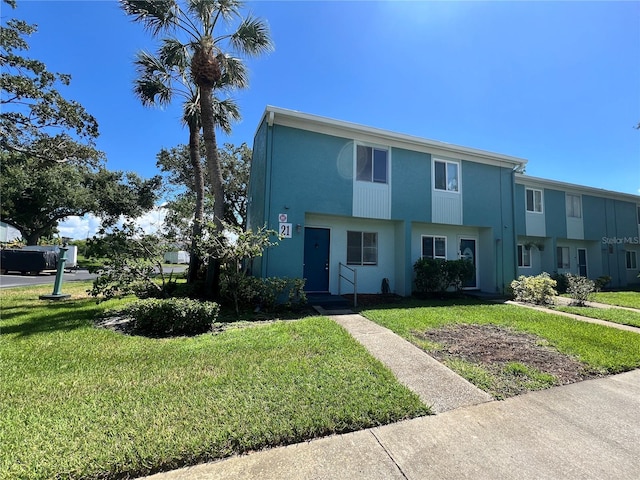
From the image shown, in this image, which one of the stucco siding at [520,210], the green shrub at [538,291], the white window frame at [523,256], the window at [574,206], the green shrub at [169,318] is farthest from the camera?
the window at [574,206]

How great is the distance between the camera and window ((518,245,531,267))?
15.4 meters

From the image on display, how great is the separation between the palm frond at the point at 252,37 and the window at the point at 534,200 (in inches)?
553

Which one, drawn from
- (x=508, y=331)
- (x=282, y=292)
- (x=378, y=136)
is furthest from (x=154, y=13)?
(x=508, y=331)

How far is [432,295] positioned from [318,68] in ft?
30.0

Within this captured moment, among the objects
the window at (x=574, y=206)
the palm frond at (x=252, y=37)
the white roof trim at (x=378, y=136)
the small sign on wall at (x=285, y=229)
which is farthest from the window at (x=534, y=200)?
the palm frond at (x=252, y=37)

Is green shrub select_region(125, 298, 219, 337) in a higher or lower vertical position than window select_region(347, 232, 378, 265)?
lower

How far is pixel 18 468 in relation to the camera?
2211mm

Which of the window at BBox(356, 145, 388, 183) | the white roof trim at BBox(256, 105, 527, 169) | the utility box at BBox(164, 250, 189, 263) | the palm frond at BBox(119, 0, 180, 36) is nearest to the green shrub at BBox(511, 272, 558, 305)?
the white roof trim at BBox(256, 105, 527, 169)

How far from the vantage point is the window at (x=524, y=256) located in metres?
15.4

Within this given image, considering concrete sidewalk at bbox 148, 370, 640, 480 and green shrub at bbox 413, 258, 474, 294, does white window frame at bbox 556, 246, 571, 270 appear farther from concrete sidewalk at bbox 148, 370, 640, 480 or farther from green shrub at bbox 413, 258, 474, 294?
concrete sidewalk at bbox 148, 370, 640, 480

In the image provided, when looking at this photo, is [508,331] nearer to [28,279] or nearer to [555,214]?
[555,214]

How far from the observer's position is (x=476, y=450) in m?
2.62

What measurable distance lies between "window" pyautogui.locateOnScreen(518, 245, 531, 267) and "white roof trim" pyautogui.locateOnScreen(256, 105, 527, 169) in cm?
466

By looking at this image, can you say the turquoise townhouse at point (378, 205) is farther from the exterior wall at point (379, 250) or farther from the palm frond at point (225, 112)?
the palm frond at point (225, 112)
